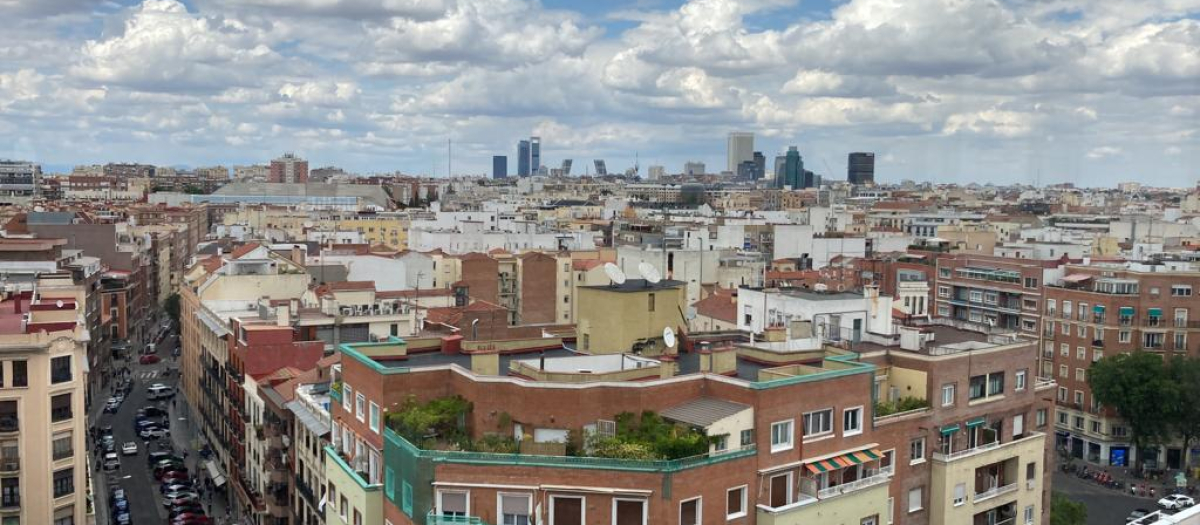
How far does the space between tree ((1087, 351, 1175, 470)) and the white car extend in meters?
8.98

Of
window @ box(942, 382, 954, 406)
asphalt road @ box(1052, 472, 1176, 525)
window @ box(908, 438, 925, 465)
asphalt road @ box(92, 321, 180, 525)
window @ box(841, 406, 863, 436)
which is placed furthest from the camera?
asphalt road @ box(1052, 472, 1176, 525)

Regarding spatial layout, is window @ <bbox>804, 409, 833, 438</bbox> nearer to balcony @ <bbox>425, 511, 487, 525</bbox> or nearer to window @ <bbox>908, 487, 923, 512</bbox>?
window @ <bbox>908, 487, 923, 512</bbox>

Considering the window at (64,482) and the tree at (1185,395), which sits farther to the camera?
the tree at (1185,395)

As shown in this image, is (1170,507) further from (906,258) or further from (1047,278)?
(906,258)

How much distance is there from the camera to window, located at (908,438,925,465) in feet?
121

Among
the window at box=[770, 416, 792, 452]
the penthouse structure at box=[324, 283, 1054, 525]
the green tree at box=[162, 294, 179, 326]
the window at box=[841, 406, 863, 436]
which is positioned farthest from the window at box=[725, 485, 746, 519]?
the green tree at box=[162, 294, 179, 326]

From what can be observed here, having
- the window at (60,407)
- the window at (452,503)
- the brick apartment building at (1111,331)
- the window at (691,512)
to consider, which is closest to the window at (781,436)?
the window at (691,512)

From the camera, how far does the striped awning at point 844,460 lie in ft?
107

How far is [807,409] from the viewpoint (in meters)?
32.6

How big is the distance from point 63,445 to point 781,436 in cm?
3402

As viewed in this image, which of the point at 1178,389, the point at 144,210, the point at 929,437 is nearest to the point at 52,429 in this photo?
the point at 929,437

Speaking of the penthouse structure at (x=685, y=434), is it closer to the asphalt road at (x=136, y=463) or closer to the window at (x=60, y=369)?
the window at (x=60, y=369)

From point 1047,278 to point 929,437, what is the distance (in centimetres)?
6674

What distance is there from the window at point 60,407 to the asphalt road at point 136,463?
18.8 meters
